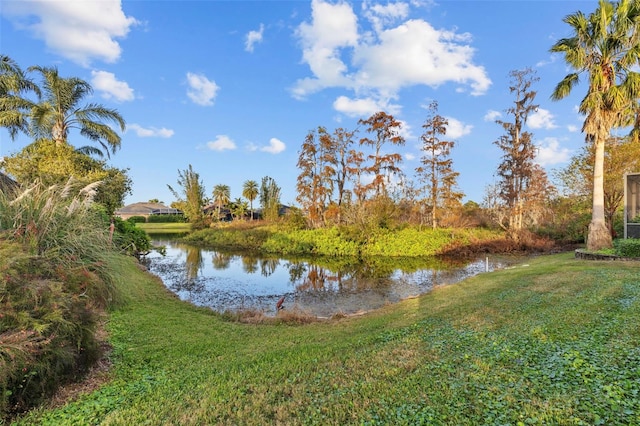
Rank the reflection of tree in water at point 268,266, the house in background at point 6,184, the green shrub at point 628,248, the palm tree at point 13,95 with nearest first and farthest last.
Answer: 1. the house in background at point 6,184
2. the green shrub at point 628,248
3. the palm tree at point 13,95
4. the reflection of tree in water at point 268,266

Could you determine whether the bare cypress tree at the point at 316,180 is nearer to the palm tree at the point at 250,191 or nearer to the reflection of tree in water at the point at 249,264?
the reflection of tree in water at the point at 249,264

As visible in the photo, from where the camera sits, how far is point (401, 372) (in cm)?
321

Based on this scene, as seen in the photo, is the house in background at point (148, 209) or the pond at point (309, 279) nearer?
the pond at point (309, 279)

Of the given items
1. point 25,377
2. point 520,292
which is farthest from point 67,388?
point 520,292

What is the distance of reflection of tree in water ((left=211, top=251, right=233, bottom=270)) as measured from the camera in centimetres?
1786

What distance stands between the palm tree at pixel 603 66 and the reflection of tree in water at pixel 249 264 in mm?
14541

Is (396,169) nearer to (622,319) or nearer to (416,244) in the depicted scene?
(416,244)

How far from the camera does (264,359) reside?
13.3 ft

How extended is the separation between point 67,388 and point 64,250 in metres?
1.86

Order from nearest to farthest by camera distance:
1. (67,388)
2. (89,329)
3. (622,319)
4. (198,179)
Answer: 1. (67,388)
2. (89,329)
3. (622,319)
4. (198,179)

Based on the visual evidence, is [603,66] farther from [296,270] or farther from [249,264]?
[249,264]

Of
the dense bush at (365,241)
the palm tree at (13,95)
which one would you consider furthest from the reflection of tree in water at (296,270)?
the palm tree at (13,95)

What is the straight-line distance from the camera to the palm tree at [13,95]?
Answer: 1334cm

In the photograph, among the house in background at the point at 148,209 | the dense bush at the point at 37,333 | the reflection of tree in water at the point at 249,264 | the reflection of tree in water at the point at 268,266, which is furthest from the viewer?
the house in background at the point at 148,209
